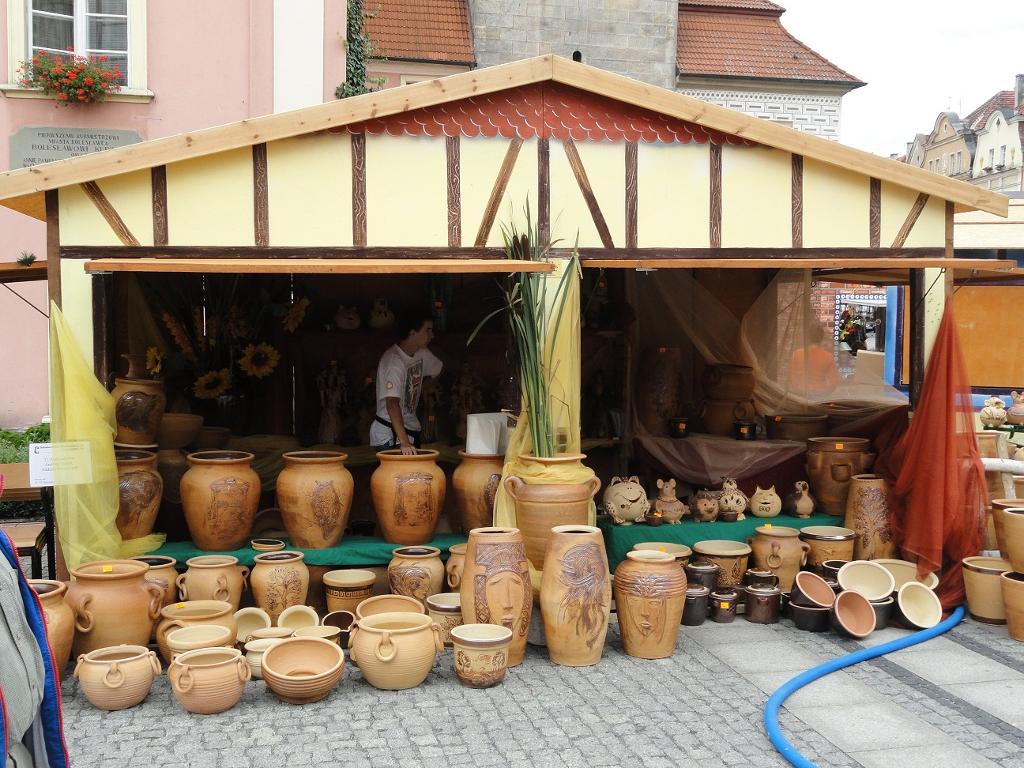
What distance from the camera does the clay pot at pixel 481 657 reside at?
14.2 feet

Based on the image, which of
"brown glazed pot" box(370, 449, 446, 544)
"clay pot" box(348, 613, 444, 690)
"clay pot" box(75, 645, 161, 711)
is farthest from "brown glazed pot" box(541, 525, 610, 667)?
"clay pot" box(75, 645, 161, 711)

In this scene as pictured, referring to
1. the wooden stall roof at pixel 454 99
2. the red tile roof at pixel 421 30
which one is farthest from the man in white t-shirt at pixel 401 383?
the red tile roof at pixel 421 30

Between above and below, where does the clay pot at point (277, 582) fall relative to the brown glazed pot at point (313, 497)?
below

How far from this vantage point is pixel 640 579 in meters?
4.73

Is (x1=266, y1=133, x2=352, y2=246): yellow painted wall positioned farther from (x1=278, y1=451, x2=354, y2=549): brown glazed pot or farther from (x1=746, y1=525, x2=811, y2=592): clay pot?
(x1=746, y1=525, x2=811, y2=592): clay pot

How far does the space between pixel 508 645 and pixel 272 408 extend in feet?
12.3

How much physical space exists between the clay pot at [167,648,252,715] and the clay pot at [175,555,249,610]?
752 millimetres

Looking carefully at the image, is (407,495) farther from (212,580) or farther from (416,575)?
(212,580)

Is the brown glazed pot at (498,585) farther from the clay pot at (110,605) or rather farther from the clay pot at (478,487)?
the clay pot at (110,605)

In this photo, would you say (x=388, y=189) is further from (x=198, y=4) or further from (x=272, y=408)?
(x=198, y=4)

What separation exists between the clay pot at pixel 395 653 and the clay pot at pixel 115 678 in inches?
19.0

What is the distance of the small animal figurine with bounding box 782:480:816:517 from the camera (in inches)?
245

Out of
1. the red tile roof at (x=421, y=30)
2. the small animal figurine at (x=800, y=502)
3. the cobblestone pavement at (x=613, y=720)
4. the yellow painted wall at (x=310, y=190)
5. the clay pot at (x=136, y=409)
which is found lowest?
the cobblestone pavement at (x=613, y=720)

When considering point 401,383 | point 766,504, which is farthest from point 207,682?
point 766,504
